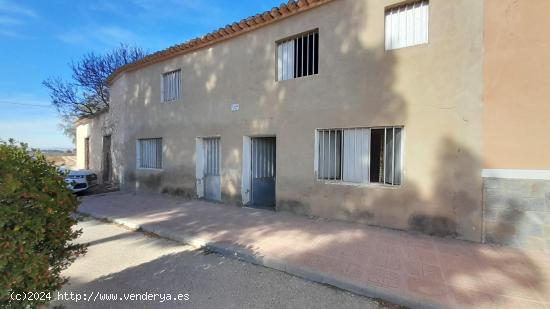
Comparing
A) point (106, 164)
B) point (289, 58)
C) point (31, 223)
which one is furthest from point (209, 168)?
point (106, 164)

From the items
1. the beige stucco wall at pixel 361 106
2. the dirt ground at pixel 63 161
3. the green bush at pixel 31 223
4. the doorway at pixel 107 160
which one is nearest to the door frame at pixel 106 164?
the doorway at pixel 107 160

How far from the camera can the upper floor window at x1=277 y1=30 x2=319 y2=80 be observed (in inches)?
271

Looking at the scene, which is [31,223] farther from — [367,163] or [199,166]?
[199,166]

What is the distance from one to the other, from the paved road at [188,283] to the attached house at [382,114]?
2.95 meters

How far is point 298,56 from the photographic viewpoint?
23.5 ft

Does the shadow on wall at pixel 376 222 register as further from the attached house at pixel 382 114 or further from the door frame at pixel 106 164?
the door frame at pixel 106 164

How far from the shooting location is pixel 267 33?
7.52 m

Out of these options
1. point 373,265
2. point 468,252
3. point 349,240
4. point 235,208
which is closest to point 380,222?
point 349,240

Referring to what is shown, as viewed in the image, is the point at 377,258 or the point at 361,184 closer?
the point at 377,258

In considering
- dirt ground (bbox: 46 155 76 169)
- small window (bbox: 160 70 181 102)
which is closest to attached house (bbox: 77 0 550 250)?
small window (bbox: 160 70 181 102)

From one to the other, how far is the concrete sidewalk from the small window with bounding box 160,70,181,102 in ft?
15.7

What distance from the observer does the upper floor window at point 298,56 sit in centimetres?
689

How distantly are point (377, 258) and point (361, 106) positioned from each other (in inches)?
123

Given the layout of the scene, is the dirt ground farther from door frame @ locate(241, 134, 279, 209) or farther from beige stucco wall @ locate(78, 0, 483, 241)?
beige stucco wall @ locate(78, 0, 483, 241)
